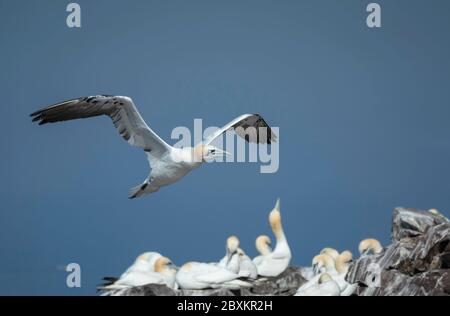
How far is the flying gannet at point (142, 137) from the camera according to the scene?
12.9 meters

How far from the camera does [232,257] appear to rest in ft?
50.3

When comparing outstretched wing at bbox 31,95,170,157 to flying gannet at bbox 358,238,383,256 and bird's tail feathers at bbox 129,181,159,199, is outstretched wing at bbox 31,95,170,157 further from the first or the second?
flying gannet at bbox 358,238,383,256

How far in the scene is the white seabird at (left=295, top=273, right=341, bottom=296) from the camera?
40.3 feet

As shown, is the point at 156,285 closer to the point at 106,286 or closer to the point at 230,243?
the point at 106,286

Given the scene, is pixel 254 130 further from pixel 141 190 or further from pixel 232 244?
pixel 141 190

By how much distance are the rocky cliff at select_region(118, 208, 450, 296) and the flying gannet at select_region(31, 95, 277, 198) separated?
2.40 metres

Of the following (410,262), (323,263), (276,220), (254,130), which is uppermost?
(254,130)

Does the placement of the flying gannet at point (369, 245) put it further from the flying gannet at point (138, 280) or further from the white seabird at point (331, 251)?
the flying gannet at point (138, 280)

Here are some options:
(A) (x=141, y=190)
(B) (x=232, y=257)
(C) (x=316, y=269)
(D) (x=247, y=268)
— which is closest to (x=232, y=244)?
(B) (x=232, y=257)

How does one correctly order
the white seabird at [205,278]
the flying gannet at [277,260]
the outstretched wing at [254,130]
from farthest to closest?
the flying gannet at [277,260] → the outstretched wing at [254,130] → the white seabird at [205,278]

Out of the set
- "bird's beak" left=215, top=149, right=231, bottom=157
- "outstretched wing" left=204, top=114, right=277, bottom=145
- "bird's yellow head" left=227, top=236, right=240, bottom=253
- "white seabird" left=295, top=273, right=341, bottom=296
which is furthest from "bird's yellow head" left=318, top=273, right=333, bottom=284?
"bird's yellow head" left=227, top=236, right=240, bottom=253

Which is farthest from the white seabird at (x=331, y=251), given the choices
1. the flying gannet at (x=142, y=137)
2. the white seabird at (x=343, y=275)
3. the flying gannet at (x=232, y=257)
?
the flying gannet at (x=142, y=137)

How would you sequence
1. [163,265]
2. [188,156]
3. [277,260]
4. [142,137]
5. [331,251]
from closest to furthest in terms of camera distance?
[188,156] < [142,137] < [163,265] < [277,260] < [331,251]

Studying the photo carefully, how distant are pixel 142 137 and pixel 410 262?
3795mm
